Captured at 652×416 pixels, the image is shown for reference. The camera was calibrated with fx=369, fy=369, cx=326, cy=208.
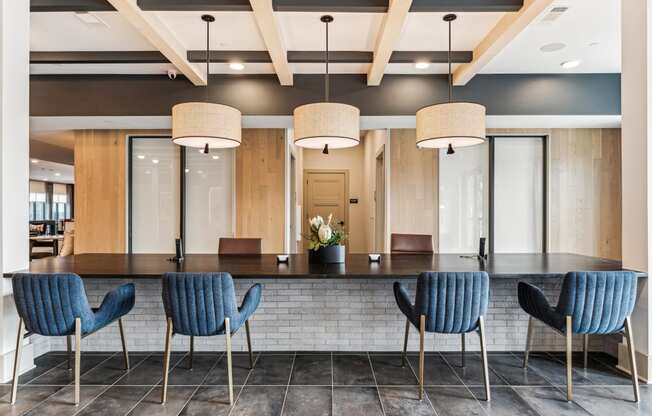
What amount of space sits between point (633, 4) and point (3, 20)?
4338 mm

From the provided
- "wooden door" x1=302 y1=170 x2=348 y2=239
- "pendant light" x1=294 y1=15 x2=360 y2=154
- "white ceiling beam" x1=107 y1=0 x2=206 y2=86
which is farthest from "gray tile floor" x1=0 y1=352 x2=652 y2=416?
"wooden door" x1=302 y1=170 x2=348 y2=239

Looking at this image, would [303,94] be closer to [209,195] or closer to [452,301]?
[209,195]

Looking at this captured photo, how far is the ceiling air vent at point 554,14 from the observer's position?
273 centimetres

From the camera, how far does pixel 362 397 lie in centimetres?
235

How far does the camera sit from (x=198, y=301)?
2.16 metres

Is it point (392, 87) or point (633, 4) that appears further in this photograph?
point (392, 87)

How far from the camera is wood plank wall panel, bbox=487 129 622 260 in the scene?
4.99 metres

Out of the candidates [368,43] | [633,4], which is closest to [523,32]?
[633,4]

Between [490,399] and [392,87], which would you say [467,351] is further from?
[392,87]

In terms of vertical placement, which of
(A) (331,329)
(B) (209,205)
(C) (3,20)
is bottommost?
(A) (331,329)

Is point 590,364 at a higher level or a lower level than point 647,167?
lower

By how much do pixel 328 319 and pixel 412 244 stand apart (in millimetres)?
1209

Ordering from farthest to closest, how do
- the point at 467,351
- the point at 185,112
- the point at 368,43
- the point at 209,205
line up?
the point at 209,205 < the point at 368,43 < the point at 467,351 < the point at 185,112

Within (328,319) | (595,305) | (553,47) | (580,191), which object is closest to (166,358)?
(328,319)
